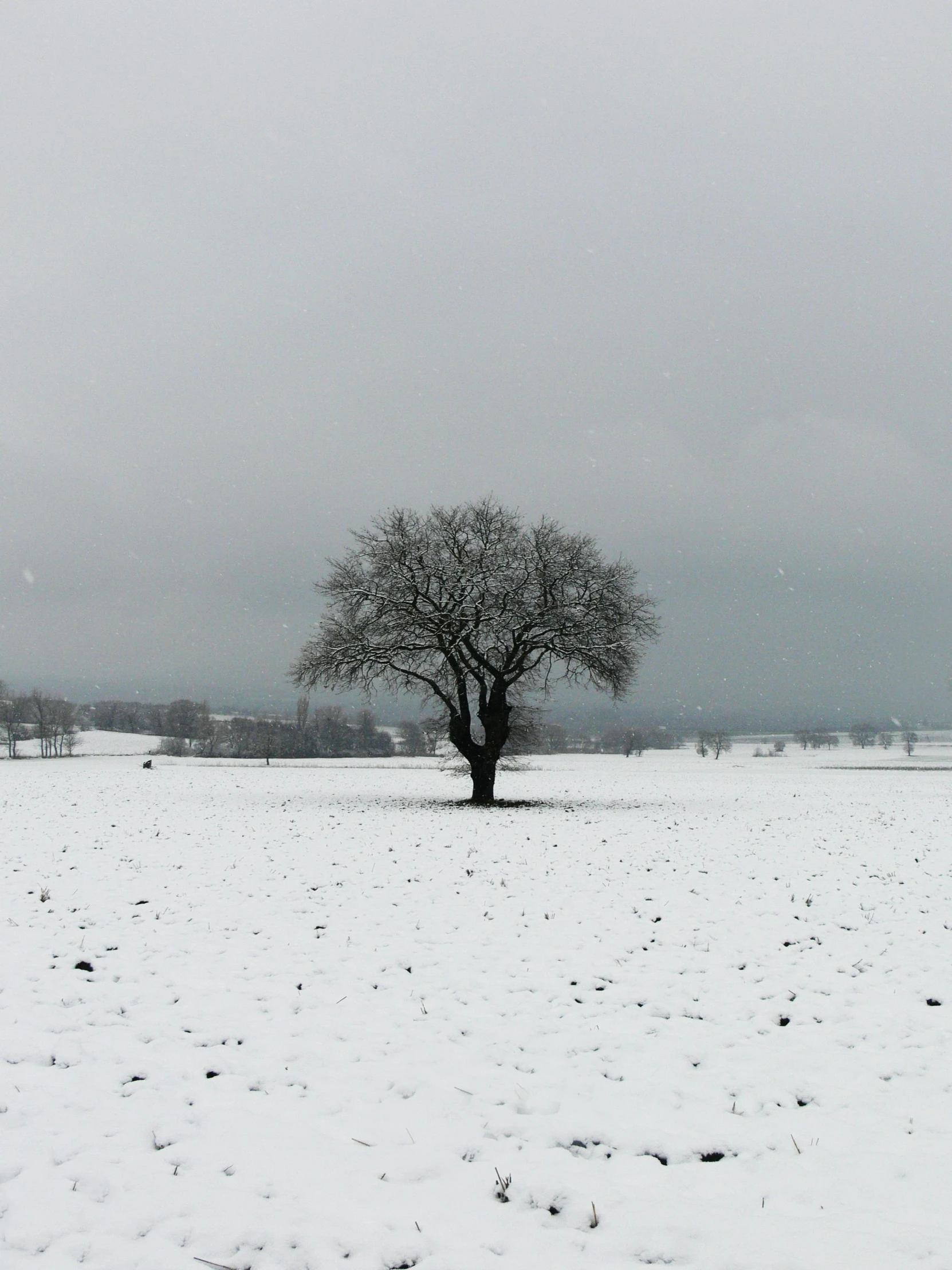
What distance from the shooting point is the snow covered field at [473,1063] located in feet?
13.1

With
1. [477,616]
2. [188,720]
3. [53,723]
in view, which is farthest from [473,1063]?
[188,720]

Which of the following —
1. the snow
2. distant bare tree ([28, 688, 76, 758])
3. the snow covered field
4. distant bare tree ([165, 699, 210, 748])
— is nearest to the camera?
the snow covered field

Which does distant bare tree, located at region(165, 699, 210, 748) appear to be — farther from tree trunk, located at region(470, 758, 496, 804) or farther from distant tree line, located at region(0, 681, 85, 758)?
tree trunk, located at region(470, 758, 496, 804)

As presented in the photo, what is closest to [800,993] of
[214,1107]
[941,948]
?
[941,948]

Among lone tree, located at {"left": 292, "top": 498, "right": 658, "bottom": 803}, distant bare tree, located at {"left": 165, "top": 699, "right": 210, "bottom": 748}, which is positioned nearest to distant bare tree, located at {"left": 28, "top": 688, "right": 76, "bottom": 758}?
distant bare tree, located at {"left": 165, "top": 699, "right": 210, "bottom": 748}

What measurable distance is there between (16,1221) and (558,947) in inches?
233

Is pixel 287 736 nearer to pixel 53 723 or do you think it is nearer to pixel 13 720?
pixel 53 723

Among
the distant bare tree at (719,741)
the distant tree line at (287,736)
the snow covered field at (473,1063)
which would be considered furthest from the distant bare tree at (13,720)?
the distant bare tree at (719,741)

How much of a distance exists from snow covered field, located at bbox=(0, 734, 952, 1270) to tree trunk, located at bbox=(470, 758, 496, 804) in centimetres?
1131

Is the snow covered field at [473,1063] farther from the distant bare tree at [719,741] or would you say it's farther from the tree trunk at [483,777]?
the distant bare tree at [719,741]

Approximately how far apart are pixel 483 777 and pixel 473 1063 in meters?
18.8

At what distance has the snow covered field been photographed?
398 cm

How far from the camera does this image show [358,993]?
720cm

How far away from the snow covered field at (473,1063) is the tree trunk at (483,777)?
37.1ft
